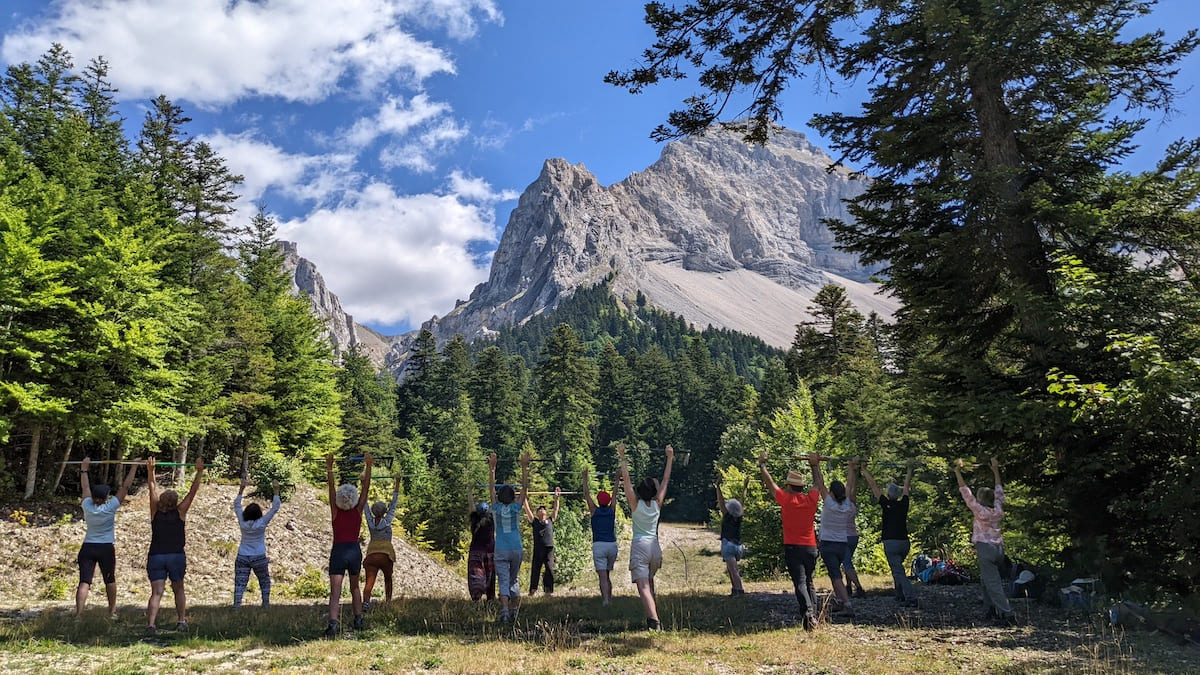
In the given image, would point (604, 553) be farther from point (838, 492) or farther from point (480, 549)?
point (838, 492)

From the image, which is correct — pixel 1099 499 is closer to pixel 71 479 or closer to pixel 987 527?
pixel 987 527

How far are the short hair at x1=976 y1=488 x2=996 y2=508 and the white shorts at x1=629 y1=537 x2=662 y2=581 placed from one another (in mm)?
4701

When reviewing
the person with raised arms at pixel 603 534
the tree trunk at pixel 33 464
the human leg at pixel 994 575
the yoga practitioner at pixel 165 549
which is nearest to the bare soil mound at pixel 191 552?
the tree trunk at pixel 33 464

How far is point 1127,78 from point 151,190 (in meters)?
31.1

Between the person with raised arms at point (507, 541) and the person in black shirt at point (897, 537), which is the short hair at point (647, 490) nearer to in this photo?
the person with raised arms at point (507, 541)

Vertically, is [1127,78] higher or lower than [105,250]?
lower

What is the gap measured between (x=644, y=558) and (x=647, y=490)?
89 cm

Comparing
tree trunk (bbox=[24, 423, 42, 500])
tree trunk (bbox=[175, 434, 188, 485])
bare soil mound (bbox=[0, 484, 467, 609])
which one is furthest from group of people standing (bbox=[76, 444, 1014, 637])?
tree trunk (bbox=[175, 434, 188, 485])

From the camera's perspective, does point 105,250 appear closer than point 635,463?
Yes

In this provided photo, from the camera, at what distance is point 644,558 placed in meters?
8.54

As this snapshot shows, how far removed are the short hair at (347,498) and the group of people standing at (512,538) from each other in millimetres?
17

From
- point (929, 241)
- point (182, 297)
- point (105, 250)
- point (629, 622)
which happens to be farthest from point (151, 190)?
point (929, 241)

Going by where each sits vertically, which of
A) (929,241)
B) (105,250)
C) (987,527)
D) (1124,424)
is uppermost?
(105,250)

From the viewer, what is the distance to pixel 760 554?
2209cm
